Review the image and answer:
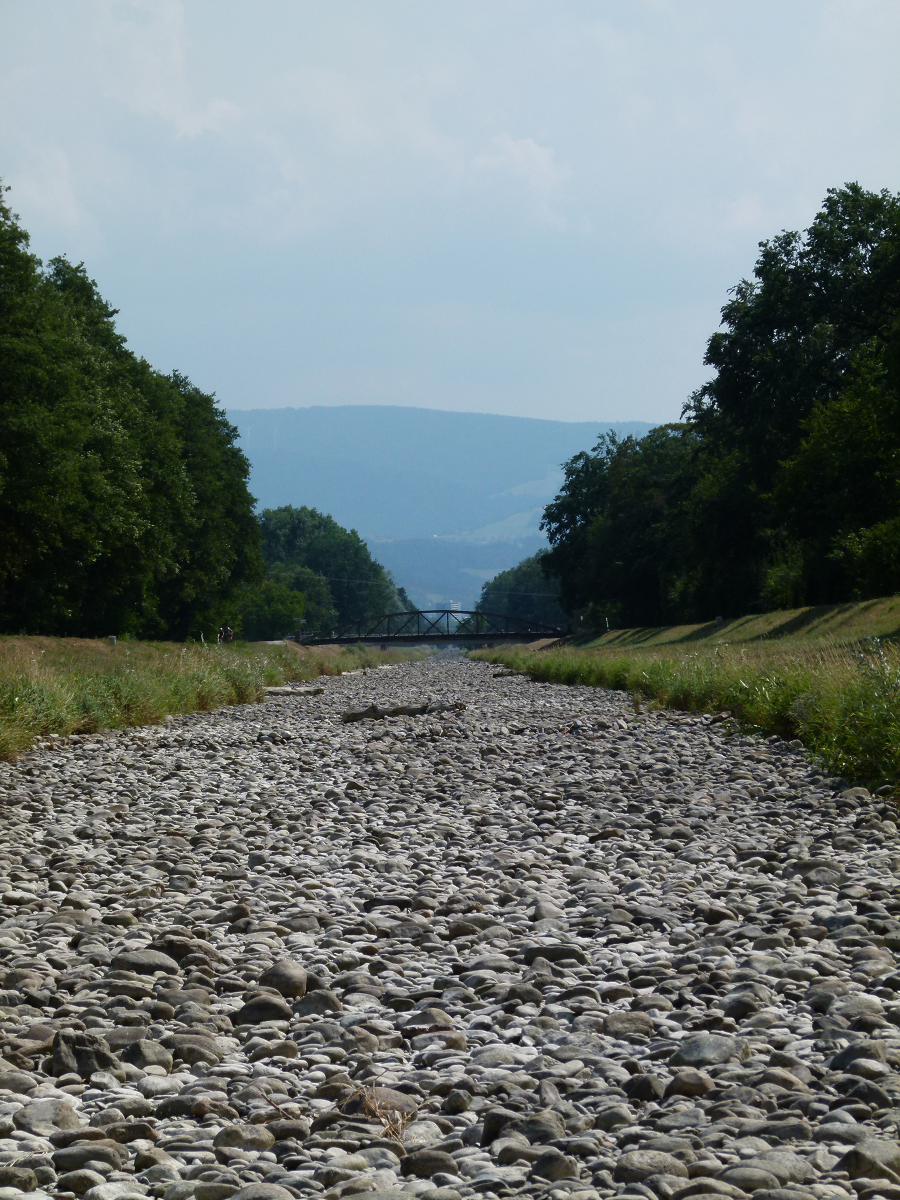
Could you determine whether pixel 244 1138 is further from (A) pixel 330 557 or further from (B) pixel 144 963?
(A) pixel 330 557

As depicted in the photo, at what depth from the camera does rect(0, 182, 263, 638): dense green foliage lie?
114 feet

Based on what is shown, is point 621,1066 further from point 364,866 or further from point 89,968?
point 364,866

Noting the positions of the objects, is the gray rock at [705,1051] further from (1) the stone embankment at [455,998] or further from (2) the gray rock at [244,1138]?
(2) the gray rock at [244,1138]

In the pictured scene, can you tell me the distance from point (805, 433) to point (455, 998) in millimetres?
45201

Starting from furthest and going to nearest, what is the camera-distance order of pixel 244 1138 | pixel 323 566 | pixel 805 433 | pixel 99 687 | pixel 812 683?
pixel 323 566
pixel 805 433
pixel 99 687
pixel 812 683
pixel 244 1138

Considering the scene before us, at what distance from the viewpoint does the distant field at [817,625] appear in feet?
85.4

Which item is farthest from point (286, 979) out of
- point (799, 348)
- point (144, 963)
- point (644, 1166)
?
point (799, 348)

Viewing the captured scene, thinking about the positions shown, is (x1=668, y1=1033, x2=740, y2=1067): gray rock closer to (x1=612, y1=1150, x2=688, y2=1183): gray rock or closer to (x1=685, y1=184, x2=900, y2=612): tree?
(x1=612, y1=1150, x2=688, y2=1183): gray rock

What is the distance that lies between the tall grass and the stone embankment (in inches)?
23.8

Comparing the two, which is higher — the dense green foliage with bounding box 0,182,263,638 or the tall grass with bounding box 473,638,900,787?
the dense green foliage with bounding box 0,182,263,638

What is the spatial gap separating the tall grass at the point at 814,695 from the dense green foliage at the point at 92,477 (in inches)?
832

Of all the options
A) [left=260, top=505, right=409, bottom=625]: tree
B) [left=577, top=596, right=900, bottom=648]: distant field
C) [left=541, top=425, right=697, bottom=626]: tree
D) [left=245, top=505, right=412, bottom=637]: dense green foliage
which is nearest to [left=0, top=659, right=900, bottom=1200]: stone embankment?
[left=577, top=596, right=900, bottom=648]: distant field

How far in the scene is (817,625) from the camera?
3023 cm

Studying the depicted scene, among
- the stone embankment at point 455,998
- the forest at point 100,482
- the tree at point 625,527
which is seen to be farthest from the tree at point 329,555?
the stone embankment at point 455,998
